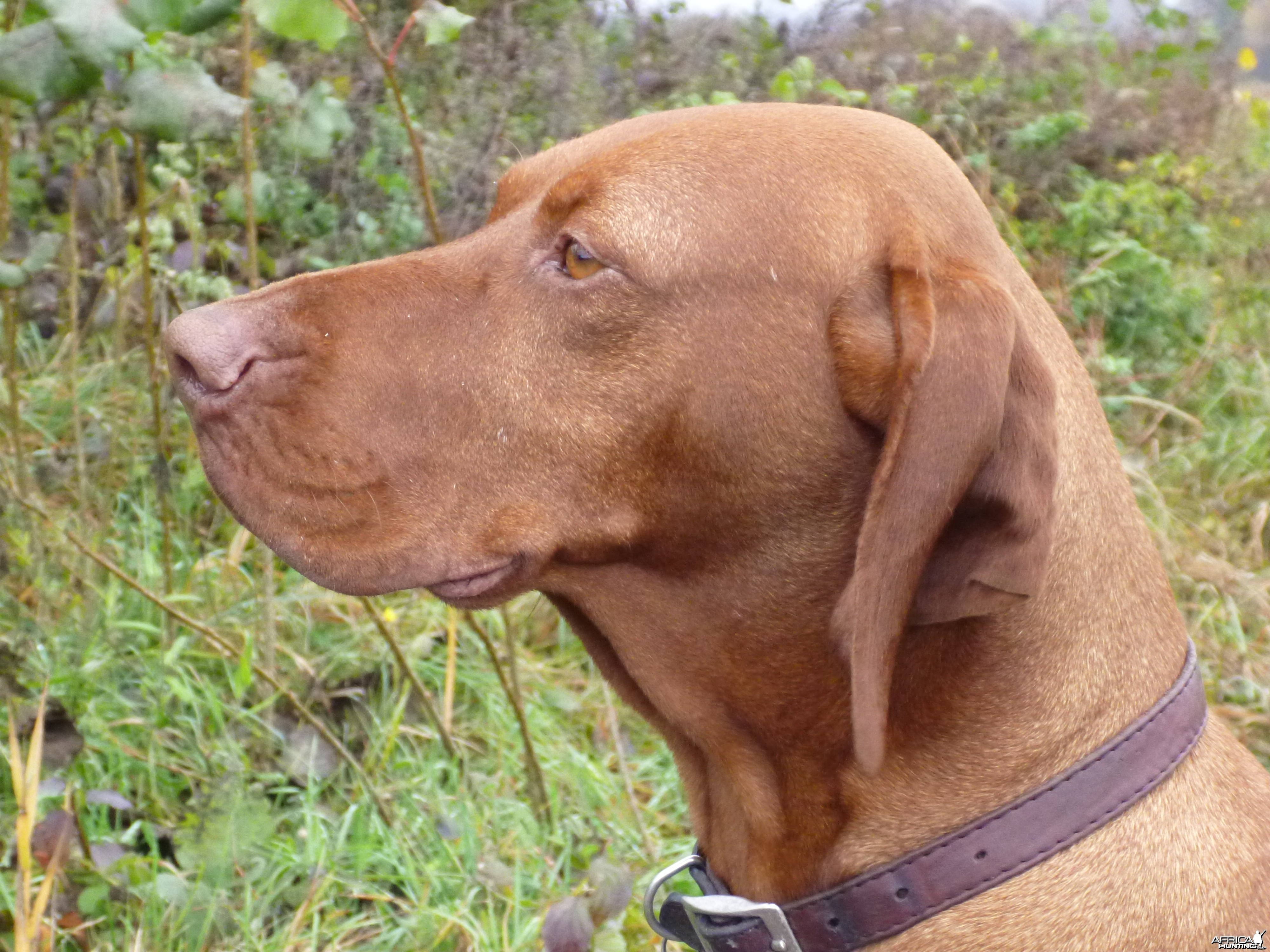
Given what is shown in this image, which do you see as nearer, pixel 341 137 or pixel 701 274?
pixel 701 274

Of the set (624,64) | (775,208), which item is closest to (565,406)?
(775,208)

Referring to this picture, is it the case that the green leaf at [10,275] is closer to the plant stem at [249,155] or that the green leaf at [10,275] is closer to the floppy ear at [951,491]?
the plant stem at [249,155]

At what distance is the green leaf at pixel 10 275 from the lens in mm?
2652

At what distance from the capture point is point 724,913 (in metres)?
2.25

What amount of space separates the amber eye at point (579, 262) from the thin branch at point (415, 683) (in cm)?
116

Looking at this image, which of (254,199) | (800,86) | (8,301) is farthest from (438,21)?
(800,86)

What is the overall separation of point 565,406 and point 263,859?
1.68 m

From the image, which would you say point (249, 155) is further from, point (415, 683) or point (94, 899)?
point (94, 899)

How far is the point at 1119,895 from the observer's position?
6.92 feet

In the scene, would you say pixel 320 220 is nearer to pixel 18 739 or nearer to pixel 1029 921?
pixel 18 739

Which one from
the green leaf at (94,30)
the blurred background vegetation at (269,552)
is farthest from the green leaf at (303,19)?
the green leaf at (94,30)

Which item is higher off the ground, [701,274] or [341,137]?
[701,274]

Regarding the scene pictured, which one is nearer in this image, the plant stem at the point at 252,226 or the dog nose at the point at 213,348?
the dog nose at the point at 213,348

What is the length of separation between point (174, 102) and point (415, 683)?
161 centimetres
